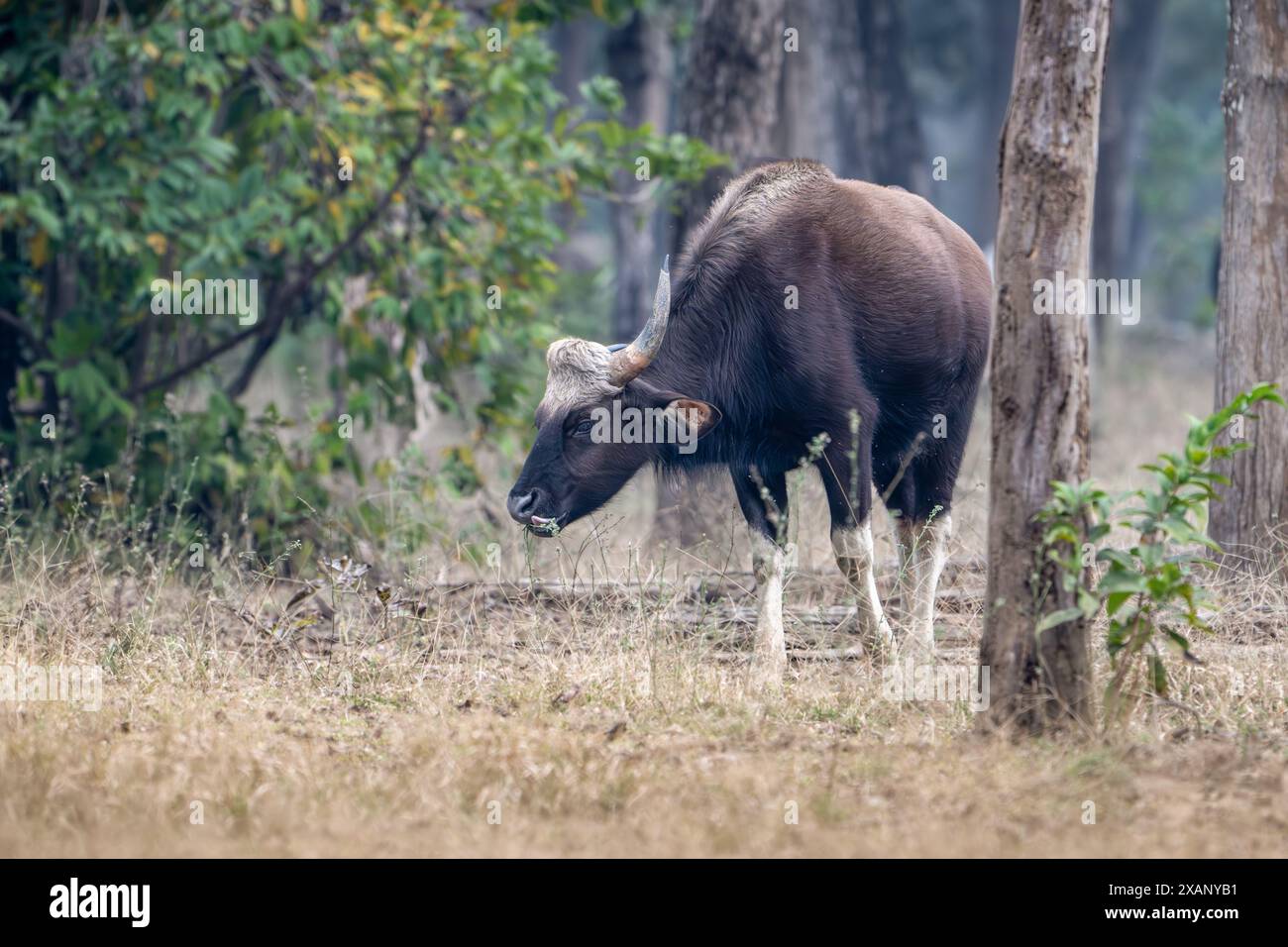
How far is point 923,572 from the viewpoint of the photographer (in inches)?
301

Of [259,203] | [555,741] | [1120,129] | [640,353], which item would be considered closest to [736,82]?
[259,203]

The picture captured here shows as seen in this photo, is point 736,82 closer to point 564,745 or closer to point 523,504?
point 523,504

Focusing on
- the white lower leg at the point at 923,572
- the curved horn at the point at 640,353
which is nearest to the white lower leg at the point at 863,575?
the white lower leg at the point at 923,572

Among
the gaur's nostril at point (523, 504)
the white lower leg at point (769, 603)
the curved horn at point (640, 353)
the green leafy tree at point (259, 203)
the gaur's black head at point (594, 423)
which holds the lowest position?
the white lower leg at point (769, 603)

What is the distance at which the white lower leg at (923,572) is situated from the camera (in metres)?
6.96

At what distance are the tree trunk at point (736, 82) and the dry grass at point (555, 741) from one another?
13.6ft

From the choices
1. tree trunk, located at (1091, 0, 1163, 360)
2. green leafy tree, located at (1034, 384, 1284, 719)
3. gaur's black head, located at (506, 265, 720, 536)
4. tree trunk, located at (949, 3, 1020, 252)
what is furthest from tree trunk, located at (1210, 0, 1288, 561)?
tree trunk, located at (949, 3, 1020, 252)

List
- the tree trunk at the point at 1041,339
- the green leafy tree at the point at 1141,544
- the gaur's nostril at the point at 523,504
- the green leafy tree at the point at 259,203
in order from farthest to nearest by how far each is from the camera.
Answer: the green leafy tree at the point at 259,203
the gaur's nostril at the point at 523,504
the tree trunk at the point at 1041,339
the green leafy tree at the point at 1141,544

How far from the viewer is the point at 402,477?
992 centimetres

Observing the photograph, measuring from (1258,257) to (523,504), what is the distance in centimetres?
417

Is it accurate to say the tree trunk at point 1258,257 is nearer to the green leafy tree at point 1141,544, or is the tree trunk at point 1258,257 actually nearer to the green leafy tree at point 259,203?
the green leafy tree at point 1141,544

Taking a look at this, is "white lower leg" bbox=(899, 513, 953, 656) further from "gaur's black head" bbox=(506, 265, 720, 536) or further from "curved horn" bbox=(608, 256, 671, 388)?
"curved horn" bbox=(608, 256, 671, 388)

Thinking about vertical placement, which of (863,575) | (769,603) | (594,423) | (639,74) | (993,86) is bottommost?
(769,603)

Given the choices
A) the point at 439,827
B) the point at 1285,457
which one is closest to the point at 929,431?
the point at 1285,457
